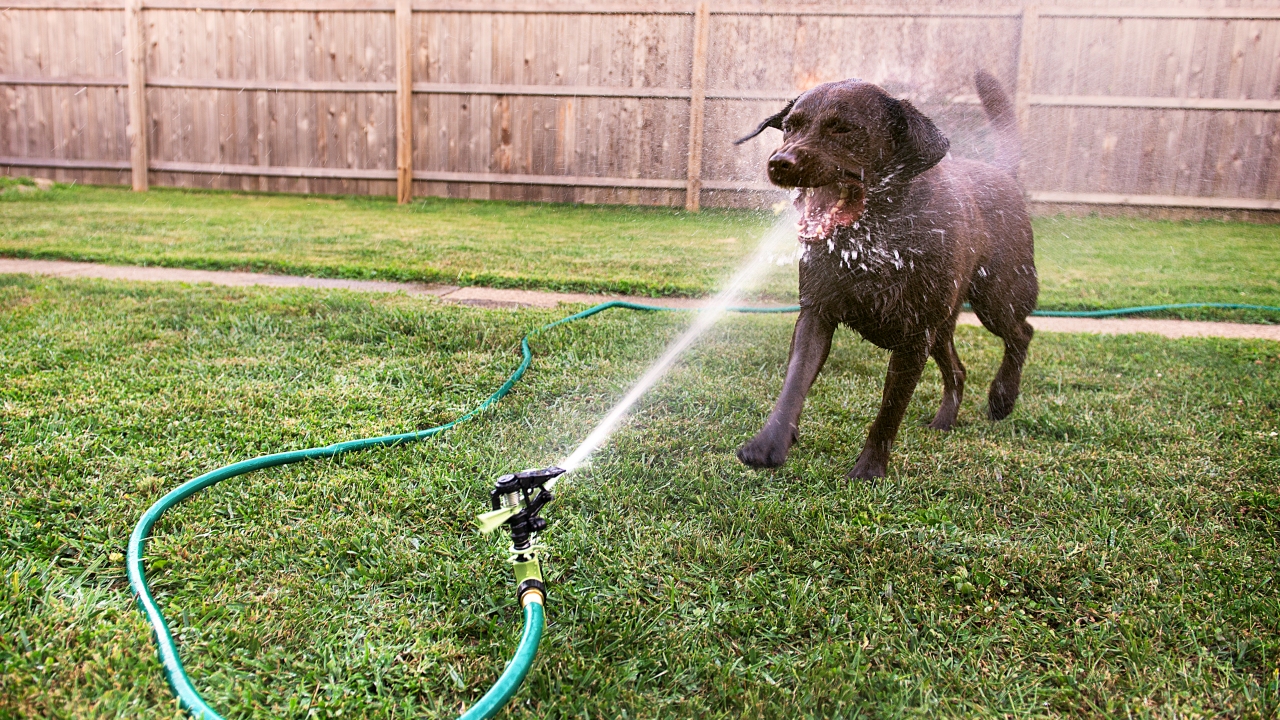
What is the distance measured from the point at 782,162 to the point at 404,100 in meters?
8.75

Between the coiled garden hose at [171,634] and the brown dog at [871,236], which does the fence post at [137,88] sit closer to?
the coiled garden hose at [171,634]

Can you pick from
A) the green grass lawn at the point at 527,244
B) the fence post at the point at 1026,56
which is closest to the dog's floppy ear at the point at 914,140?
the green grass lawn at the point at 527,244

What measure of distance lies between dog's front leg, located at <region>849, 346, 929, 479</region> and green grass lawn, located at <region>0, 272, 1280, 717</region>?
0.08 meters

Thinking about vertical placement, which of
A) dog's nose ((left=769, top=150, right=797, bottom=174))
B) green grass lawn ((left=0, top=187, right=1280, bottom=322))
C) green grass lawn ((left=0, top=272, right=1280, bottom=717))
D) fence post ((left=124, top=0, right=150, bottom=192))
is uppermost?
fence post ((left=124, top=0, right=150, bottom=192))

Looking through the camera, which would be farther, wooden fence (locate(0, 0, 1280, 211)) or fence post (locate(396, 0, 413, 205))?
fence post (locate(396, 0, 413, 205))

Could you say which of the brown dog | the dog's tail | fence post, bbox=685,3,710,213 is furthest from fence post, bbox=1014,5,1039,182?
the brown dog

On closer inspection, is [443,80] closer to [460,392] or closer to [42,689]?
[460,392]

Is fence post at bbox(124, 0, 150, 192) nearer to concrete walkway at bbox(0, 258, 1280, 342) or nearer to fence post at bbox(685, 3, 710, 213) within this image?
concrete walkway at bbox(0, 258, 1280, 342)

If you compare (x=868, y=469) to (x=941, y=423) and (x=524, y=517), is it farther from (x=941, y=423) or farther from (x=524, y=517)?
(x=524, y=517)

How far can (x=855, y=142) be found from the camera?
2.18 m

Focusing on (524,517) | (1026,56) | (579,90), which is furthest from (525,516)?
(1026,56)

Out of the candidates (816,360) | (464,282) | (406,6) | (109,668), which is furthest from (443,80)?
(109,668)

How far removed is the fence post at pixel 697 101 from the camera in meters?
8.85

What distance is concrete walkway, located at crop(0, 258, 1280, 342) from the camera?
4730 mm
